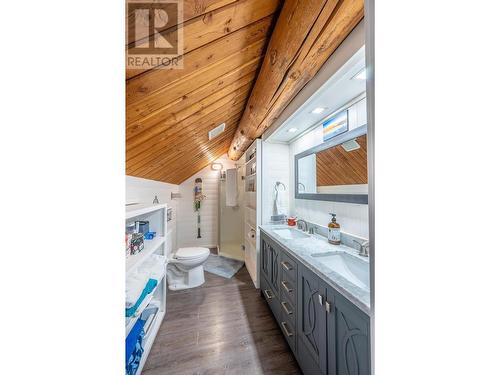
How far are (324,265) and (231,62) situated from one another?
1.38 m

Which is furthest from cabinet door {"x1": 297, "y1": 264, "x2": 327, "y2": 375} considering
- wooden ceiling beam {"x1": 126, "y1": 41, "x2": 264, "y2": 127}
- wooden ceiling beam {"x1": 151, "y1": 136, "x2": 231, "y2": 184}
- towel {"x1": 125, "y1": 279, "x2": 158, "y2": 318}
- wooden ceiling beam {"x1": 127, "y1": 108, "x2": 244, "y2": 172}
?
wooden ceiling beam {"x1": 151, "y1": 136, "x2": 231, "y2": 184}

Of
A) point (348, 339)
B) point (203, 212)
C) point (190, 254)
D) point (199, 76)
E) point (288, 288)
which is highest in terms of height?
point (199, 76)

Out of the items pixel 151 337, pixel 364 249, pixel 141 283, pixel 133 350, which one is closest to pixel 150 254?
pixel 141 283

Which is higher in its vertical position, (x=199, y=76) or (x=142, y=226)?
(x=199, y=76)

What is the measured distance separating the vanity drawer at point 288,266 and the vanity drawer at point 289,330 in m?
0.34

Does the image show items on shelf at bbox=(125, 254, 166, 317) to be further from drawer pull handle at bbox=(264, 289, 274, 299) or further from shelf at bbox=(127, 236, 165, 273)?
drawer pull handle at bbox=(264, 289, 274, 299)

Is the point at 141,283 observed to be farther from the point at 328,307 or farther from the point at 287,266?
the point at 328,307

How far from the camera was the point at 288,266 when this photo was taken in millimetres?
1505

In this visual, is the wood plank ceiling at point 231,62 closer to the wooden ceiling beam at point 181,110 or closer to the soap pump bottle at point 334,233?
the wooden ceiling beam at point 181,110

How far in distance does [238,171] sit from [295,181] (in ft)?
5.47

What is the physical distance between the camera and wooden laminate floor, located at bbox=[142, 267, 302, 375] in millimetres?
1375

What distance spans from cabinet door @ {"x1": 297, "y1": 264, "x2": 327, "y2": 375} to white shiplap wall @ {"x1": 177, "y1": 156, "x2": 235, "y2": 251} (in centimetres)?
310
